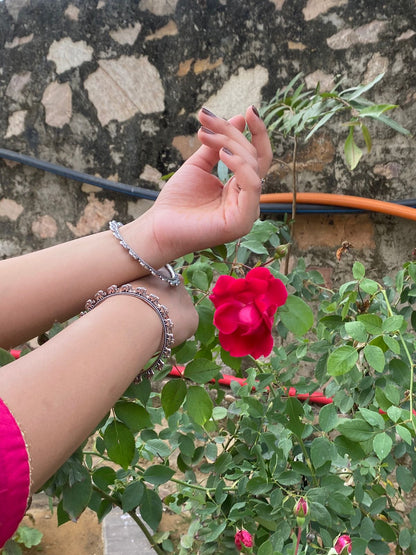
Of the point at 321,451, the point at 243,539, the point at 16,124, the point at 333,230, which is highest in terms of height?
the point at 16,124

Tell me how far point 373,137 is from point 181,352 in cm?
127

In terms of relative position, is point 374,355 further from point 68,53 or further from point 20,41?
point 20,41

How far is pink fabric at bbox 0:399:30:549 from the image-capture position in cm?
57

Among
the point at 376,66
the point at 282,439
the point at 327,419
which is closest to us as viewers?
the point at 327,419

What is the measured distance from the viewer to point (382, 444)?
0.83 meters

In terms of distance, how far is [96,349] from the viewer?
67cm

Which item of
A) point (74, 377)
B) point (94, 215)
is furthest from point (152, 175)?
point (74, 377)

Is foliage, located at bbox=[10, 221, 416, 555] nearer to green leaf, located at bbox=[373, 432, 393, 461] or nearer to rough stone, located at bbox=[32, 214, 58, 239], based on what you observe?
green leaf, located at bbox=[373, 432, 393, 461]

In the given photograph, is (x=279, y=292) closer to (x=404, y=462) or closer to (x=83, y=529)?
(x=404, y=462)

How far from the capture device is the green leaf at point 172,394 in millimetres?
905

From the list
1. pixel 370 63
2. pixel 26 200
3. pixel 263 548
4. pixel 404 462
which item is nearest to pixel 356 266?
pixel 263 548

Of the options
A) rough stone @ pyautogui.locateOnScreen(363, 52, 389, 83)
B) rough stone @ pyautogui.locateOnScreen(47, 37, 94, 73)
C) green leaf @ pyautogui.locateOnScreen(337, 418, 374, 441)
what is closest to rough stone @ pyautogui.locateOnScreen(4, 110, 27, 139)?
rough stone @ pyautogui.locateOnScreen(47, 37, 94, 73)

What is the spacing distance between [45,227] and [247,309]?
177cm

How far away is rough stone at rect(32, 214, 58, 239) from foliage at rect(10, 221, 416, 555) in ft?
4.27
